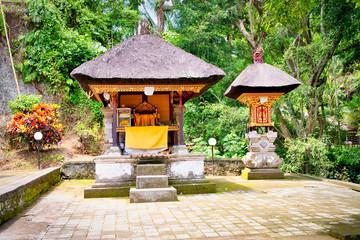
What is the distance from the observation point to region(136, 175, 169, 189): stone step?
667 cm

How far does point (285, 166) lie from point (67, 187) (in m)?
8.32

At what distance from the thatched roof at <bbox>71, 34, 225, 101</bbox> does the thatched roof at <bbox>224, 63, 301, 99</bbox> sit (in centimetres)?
226

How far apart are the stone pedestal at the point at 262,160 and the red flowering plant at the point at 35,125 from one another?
24.1 ft

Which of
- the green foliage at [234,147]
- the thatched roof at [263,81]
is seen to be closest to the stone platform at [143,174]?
the thatched roof at [263,81]

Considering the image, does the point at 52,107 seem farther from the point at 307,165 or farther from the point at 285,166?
the point at 307,165

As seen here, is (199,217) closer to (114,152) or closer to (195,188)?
(195,188)

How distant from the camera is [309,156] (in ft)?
39.4

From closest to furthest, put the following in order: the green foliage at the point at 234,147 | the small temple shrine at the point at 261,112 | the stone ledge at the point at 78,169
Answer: the small temple shrine at the point at 261,112
the stone ledge at the point at 78,169
the green foliage at the point at 234,147

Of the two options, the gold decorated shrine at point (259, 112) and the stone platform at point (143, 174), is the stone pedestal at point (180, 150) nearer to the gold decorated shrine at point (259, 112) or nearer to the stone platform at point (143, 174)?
the stone platform at point (143, 174)

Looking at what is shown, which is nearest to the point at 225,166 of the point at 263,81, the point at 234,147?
the point at 234,147

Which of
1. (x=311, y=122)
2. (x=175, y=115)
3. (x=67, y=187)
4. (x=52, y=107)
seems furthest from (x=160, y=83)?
(x=311, y=122)

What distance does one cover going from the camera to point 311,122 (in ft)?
41.2

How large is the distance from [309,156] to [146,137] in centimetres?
740

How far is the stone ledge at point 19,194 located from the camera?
4750 mm
